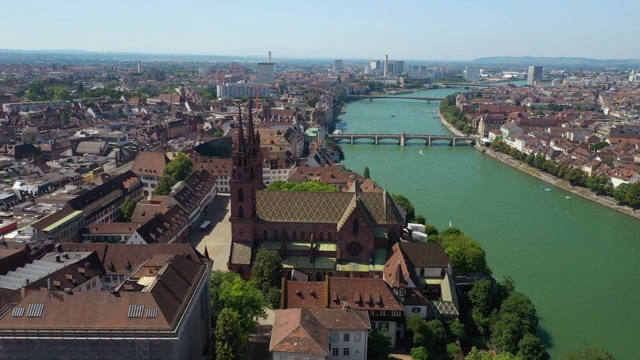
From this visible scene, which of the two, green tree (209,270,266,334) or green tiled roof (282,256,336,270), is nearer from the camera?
green tree (209,270,266,334)

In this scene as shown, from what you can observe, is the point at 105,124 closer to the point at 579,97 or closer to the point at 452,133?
the point at 452,133

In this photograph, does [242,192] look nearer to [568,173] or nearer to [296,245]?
[296,245]

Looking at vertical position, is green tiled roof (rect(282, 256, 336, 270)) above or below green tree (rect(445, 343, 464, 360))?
above

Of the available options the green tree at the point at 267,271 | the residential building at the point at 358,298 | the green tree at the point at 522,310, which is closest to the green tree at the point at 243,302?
the residential building at the point at 358,298


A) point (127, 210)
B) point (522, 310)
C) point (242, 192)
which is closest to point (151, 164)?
point (127, 210)

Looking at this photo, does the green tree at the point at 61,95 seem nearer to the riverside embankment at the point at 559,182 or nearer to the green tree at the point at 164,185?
the green tree at the point at 164,185

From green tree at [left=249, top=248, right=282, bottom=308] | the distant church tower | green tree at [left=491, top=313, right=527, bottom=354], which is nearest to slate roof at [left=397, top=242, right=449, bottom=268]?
green tree at [left=491, top=313, right=527, bottom=354]

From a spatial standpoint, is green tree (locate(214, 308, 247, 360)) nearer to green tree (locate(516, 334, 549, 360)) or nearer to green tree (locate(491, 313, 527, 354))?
green tree (locate(491, 313, 527, 354))
